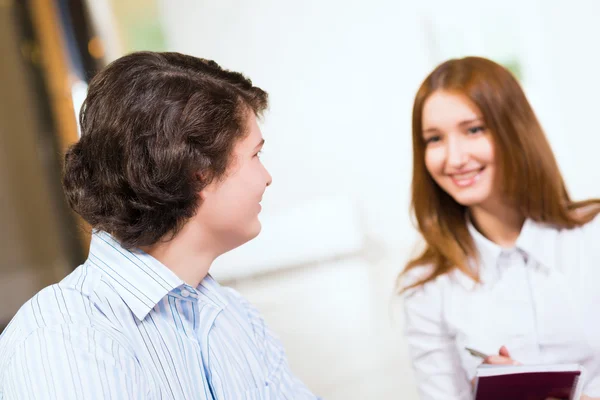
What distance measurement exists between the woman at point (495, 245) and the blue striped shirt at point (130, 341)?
614 mm

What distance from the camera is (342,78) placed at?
11.1 feet

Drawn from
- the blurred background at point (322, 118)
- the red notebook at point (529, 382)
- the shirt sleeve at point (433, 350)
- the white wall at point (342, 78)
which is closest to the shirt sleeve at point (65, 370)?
the red notebook at point (529, 382)

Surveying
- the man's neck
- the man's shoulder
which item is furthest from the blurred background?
the man's shoulder

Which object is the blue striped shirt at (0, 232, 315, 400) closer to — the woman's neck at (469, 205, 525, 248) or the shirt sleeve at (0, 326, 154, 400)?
the shirt sleeve at (0, 326, 154, 400)

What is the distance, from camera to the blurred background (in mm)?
2961

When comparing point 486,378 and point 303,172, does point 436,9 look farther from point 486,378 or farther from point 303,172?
point 486,378

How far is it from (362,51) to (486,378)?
7.59 feet

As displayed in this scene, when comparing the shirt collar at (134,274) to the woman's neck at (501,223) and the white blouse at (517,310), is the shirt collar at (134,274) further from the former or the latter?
the woman's neck at (501,223)

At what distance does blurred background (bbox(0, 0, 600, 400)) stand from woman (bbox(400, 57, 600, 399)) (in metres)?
1.16

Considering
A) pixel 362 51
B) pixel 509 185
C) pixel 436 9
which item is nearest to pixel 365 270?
pixel 362 51

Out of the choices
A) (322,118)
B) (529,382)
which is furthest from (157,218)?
(322,118)

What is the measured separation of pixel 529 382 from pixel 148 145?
0.97 meters

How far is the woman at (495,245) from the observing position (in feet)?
5.57

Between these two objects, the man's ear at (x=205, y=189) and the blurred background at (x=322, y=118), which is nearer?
the man's ear at (x=205, y=189)
